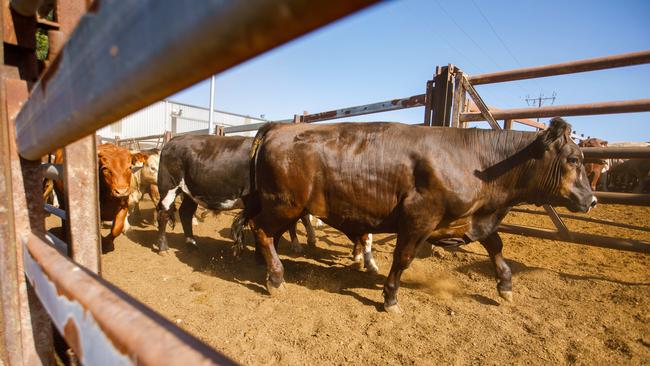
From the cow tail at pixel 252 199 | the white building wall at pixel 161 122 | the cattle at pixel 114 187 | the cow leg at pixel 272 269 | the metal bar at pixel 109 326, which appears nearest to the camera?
the metal bar at pixel 109 326

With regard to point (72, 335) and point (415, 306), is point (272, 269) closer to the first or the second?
point (415, 306)

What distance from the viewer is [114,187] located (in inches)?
184

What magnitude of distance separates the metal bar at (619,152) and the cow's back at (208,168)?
4.52 meters

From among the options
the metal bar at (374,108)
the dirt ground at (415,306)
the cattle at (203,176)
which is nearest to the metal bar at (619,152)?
the dirt ground at (415,306)

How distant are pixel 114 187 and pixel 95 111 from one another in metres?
4.88

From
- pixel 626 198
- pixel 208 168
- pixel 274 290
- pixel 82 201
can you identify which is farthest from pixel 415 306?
pixel 208 168

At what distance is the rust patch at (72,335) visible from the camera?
656 millimetres

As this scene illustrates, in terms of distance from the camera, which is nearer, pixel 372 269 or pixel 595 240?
pixel 595 240

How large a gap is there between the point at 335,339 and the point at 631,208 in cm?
1098

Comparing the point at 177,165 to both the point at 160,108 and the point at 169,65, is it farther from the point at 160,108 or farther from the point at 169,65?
the point at 160,108

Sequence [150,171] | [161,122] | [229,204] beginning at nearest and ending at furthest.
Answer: [229,204]
[150,171]
[161,122]

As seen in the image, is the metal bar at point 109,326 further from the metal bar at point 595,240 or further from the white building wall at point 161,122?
the white building wall at point 161,122

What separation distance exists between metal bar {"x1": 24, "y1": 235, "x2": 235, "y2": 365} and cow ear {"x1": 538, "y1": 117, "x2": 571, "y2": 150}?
3.88m

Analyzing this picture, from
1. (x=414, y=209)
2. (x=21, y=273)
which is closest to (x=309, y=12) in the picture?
(x=21, y=273)
